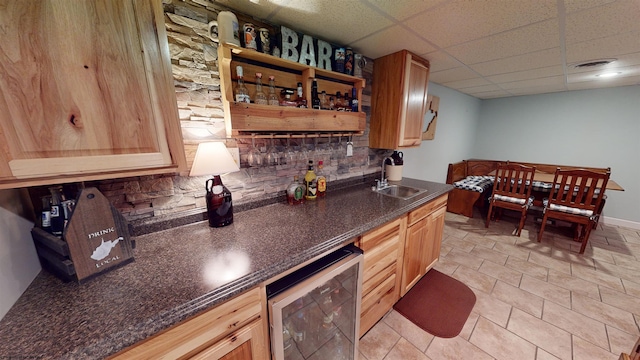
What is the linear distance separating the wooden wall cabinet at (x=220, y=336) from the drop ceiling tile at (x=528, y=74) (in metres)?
3.39

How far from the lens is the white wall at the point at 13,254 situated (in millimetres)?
627

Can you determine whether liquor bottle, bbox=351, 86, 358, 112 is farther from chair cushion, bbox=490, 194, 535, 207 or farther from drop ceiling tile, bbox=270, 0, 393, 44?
chair cushion, bbox=490, 194, 535, 207

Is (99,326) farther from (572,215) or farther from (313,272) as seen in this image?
(572,215)

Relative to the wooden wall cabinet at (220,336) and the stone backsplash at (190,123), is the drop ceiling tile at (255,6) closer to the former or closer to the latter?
the stone backsplash at (190,123)

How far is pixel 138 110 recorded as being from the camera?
0.74m

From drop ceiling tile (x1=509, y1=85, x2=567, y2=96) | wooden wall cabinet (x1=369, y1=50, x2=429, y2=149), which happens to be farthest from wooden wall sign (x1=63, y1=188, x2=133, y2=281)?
drop ceiling tile (x1=509, y1=85, x2=567, y2=96)

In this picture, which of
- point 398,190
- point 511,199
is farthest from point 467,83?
point 398,190

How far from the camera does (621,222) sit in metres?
3.15

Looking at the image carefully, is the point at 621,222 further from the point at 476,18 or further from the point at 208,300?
the point at 208,300

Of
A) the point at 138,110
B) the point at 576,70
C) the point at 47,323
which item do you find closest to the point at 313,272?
the point at 47,323

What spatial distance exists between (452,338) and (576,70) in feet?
10.0

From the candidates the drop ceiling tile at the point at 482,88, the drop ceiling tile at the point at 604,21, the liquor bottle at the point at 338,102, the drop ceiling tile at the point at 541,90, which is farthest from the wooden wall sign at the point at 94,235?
the drop ceiling tile at the point at 541,90

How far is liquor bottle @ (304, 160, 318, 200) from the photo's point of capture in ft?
5.23

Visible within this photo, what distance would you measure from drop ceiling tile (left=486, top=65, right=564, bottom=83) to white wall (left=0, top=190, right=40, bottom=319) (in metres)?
3.91
